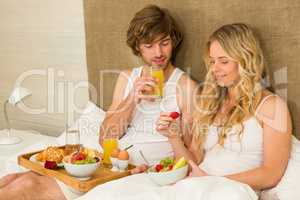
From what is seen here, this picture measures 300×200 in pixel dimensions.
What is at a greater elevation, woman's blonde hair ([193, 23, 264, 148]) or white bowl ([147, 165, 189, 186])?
woman's blonde hair ([193, 23, 264, 148])

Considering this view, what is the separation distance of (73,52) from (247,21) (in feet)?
4.89

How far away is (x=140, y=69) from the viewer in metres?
2.63

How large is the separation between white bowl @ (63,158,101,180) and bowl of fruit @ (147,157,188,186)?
25 centimetres

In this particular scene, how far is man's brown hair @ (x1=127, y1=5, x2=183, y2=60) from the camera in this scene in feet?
7.91

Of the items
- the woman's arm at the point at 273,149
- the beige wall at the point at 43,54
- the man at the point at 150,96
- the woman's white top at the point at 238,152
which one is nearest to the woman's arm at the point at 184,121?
the man at the point at 150,96

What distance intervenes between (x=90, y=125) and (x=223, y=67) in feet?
3.75

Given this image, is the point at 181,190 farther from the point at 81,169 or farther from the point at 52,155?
the point at 52,155

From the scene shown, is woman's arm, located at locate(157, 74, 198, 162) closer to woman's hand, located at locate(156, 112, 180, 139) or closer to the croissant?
woman's hand, located at locate(156, 112, 180, 139)

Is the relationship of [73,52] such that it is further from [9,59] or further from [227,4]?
[227,4]

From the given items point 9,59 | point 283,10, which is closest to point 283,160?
point 283,10

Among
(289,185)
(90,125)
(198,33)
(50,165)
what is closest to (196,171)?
(289,185)

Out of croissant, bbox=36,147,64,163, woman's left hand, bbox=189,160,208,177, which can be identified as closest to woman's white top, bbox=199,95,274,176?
woman's left hand, bbox=189,160,208,177

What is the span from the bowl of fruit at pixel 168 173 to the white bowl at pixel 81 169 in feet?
0.82

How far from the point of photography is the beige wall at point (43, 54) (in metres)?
3.29
